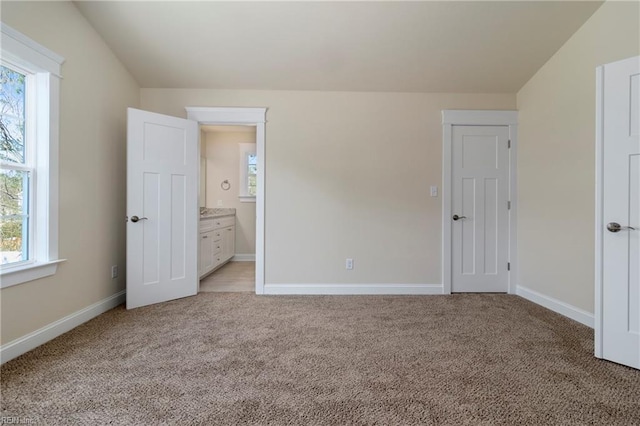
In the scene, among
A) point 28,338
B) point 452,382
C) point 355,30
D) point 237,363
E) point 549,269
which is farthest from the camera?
point 549,269

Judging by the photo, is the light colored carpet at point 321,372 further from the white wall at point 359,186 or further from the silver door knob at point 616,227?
the silver door knob at point 616,227

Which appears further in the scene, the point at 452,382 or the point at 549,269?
the point at 549,269

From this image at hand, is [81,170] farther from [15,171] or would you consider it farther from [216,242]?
[216,242]

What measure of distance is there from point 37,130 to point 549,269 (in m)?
4.60

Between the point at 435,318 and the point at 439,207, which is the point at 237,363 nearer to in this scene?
the point at 435,318

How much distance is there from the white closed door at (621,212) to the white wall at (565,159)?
696 mm

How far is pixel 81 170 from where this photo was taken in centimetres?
233

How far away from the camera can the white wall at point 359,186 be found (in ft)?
10.5

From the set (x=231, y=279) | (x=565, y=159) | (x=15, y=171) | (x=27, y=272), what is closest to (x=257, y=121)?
(x=15, y=171)

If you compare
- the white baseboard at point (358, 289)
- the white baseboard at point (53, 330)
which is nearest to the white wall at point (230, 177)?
the white baseboard at point (358, 289)

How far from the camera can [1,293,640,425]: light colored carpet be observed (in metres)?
1.30

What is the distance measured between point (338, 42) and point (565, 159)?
7.88 feet

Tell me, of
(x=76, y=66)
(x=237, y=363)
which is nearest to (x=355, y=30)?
(x=76, y=66)

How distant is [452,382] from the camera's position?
1538 millimetres
